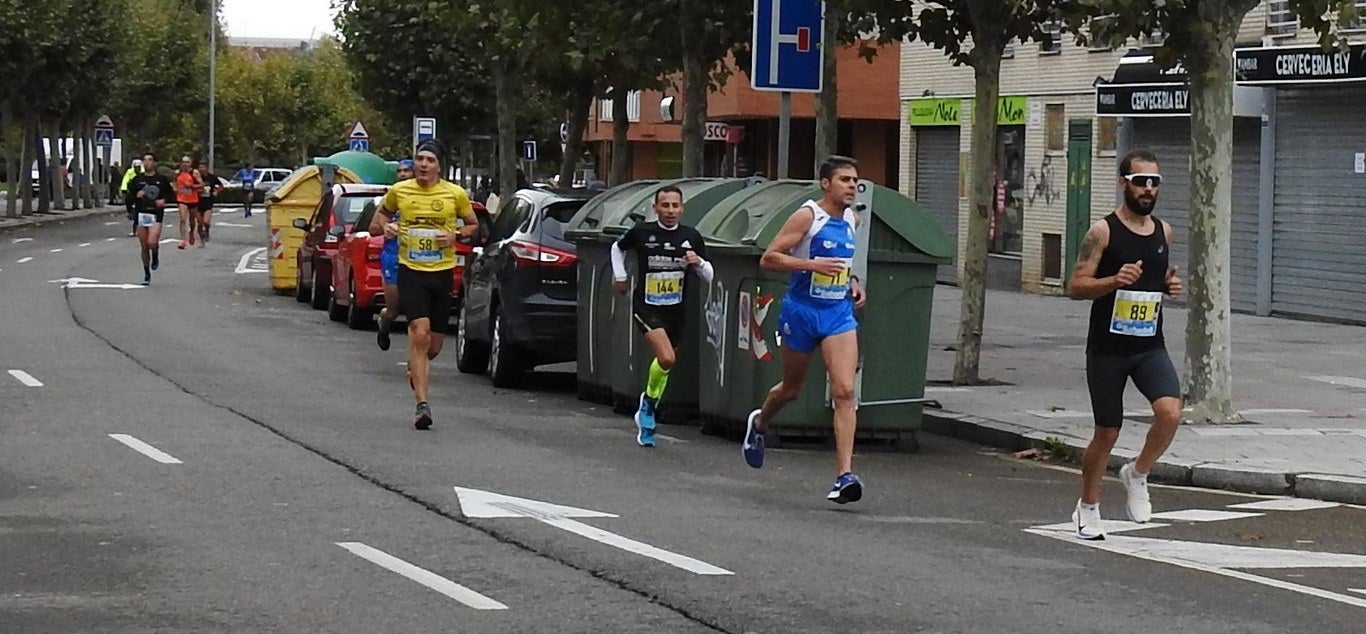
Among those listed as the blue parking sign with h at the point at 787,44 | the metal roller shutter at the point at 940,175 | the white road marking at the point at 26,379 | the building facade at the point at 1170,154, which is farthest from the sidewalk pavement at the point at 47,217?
the blue parking sign with h at the point at 787,44

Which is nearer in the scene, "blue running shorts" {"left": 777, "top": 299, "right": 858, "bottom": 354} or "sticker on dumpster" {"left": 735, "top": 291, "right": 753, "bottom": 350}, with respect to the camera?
"blue running shorts" {"left": 777, "top": 299, "right": 858, "bottom": 354}

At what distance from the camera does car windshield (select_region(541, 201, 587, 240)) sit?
Result: 1891 centimetres

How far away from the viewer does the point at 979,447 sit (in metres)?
15.6

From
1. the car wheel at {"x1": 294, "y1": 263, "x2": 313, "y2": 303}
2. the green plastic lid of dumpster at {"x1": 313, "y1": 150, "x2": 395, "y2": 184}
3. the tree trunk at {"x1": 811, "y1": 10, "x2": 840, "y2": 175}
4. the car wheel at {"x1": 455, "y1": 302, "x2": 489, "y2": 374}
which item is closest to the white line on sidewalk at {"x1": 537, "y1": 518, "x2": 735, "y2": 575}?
the car wheel at {"x1": 455, "y1": 302, "x2": 489, "y2": 374}

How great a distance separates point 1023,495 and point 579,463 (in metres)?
2.46

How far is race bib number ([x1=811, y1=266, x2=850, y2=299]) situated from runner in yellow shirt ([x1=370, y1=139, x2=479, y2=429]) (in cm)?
348

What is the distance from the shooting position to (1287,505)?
12789 millimetres

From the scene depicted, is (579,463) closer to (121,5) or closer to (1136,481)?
(1136,481)

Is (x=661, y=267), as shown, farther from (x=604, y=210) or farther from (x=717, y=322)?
(x=604, y=210)

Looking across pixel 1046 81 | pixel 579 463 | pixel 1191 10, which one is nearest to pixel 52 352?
pixel 579 463

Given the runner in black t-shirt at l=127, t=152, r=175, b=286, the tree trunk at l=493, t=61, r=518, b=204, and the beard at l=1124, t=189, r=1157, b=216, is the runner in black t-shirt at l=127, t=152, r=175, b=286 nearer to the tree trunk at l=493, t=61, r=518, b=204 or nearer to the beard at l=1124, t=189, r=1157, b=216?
the tree trunk at l=493, t=61, r=518, b=204

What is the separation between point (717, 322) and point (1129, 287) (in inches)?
204

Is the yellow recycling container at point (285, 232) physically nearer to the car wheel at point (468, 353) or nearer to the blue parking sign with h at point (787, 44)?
the car wheel at point (468, 353)

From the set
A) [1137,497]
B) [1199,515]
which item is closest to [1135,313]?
[1137,497]
